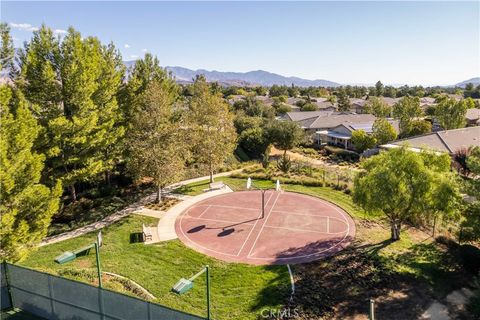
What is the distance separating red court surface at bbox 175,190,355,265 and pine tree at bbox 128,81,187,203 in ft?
12.2

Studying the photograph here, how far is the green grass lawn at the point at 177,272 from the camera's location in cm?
1563

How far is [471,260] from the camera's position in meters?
18.9

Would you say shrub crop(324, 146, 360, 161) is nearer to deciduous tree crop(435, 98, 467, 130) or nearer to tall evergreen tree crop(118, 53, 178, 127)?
deciduous tree crop(435, 98, 467, 130)

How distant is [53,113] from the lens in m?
24.9

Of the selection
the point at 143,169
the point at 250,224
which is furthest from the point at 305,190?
the point at 143,169

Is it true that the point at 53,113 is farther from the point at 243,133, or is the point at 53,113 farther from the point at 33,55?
the point at 243,133

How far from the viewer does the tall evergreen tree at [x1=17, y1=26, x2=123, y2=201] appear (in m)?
24.3

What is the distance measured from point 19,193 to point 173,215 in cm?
1230

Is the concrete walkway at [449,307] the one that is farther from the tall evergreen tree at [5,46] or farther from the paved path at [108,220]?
the tall evergreen tree at [5,46]

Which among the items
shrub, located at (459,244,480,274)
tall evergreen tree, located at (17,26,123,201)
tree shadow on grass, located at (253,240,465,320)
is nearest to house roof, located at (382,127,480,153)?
shrub, located at (459,244,480,274)

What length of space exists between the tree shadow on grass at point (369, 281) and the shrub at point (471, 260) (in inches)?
22.6

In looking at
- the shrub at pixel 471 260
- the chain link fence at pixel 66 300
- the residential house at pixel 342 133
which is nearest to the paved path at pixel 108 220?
the chain link fence at pixel 66 300

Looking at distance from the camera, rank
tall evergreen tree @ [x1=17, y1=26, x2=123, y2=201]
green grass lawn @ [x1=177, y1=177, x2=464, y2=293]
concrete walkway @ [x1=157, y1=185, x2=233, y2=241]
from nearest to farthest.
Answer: green grass lawn @ [x1=177, y1=177, x2=464, y2=293] → concrete walkway @ [x1=157, y1=185, x2=233, y2=241] → tall evergreen tree @ [x1=17, y1=26, x2=123, y2=201]

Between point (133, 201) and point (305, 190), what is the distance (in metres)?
15.3
